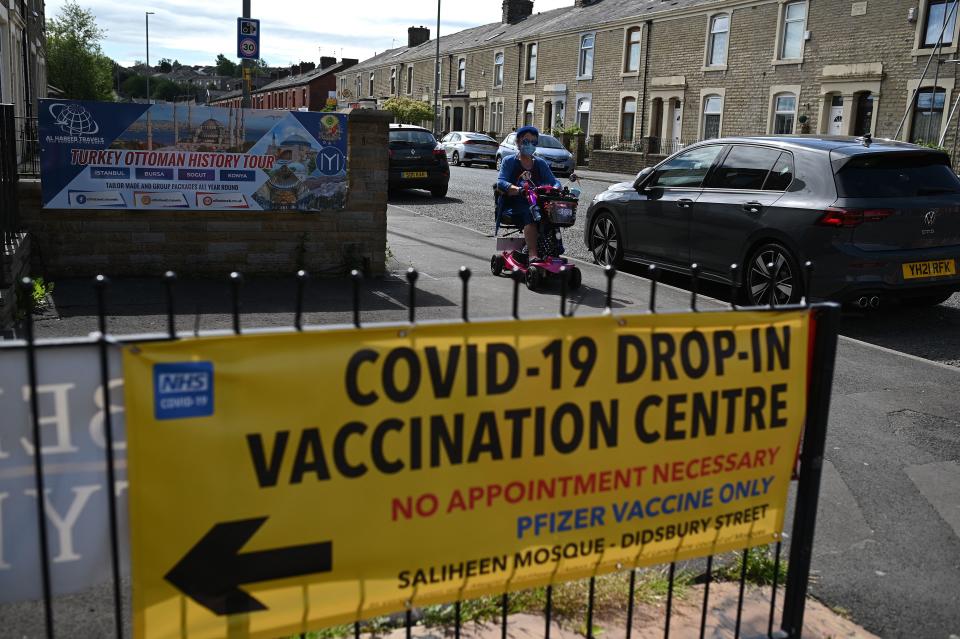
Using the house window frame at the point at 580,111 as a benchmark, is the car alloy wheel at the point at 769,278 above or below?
below

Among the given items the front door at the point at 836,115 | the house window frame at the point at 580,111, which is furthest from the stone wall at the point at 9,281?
the house window frame at the point at 580,111

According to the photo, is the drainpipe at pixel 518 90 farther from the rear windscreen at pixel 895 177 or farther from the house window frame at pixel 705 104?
the rear windscreen at pixel 895 177

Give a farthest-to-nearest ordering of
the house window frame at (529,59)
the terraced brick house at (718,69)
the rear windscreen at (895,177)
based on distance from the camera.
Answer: the house window frame at (529,59) < the terraced brick house at (718,69) < the rear windscreen at (895,177)

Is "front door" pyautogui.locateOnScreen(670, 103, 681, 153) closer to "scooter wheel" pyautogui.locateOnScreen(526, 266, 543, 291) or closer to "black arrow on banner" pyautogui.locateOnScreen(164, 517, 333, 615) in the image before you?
"scooter wheel" pyautogui.locateOnScreen(526, 266, 543, 291)

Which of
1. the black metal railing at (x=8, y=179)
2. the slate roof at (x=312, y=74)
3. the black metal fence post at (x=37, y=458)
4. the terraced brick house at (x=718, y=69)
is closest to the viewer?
the black metal fence post at (x=37, y=458)

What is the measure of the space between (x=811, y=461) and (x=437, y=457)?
1.37 meters

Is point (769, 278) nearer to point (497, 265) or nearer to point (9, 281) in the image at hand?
point (497, 265)

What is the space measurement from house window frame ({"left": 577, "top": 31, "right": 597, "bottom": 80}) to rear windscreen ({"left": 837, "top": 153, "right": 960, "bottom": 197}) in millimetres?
34760

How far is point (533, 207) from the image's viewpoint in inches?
351

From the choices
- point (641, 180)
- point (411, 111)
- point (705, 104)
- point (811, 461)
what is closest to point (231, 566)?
point (811, 461)

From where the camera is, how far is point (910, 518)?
427 centimetres

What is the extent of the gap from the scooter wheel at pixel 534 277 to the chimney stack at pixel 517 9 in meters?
48.5

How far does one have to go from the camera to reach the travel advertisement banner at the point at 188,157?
8.55 metres

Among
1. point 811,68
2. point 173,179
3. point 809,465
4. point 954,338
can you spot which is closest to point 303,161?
point 173,179
